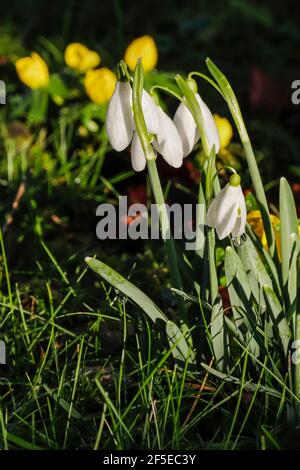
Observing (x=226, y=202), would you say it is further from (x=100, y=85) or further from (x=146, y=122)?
(x=100, y=85)

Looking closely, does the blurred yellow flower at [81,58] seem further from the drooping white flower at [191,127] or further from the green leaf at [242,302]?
the green leaf at [242,302]

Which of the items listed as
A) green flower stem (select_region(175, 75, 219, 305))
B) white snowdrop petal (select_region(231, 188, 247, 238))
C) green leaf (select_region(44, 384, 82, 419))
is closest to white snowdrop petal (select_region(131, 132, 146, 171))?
green flower stem (select_region(175, 75, 219, 305))

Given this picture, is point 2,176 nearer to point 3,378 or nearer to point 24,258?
point 24,258

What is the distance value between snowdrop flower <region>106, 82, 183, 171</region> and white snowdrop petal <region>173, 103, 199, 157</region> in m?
0.06

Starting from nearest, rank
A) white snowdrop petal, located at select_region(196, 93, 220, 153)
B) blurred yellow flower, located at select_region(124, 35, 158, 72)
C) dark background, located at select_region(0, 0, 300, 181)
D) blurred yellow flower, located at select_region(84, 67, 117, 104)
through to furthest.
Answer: white snowdrop petal, located at select_region(196, 93, 220, 153), blurred yellow flower, located at select_region(84, 67, 117, 104), blurred yellow flower, located at select_region(124, 35, 158, 72), dark background, located at select_region(0, 0, 300, 181)

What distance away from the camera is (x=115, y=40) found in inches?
156

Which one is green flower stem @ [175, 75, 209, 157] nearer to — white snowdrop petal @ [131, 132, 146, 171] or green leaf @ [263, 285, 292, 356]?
white snowdrop petal @ [131, 132, 146, 171]

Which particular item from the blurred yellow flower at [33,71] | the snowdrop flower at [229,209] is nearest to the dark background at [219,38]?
the blurred yellow flower at [33,71]

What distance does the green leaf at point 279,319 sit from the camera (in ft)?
5.18

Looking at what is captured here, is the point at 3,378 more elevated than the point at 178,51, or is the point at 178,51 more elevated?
the point at 178,51

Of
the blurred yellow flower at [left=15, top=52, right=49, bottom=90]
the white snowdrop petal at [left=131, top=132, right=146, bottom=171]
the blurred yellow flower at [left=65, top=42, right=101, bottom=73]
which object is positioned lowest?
the white snowdrop petal at [left=131, top=132, right=146, bottom=171]

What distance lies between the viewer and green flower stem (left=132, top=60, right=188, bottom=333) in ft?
4.63

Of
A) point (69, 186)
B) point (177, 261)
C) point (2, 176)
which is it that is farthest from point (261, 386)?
point (2, 176)

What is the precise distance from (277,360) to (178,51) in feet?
8.11
